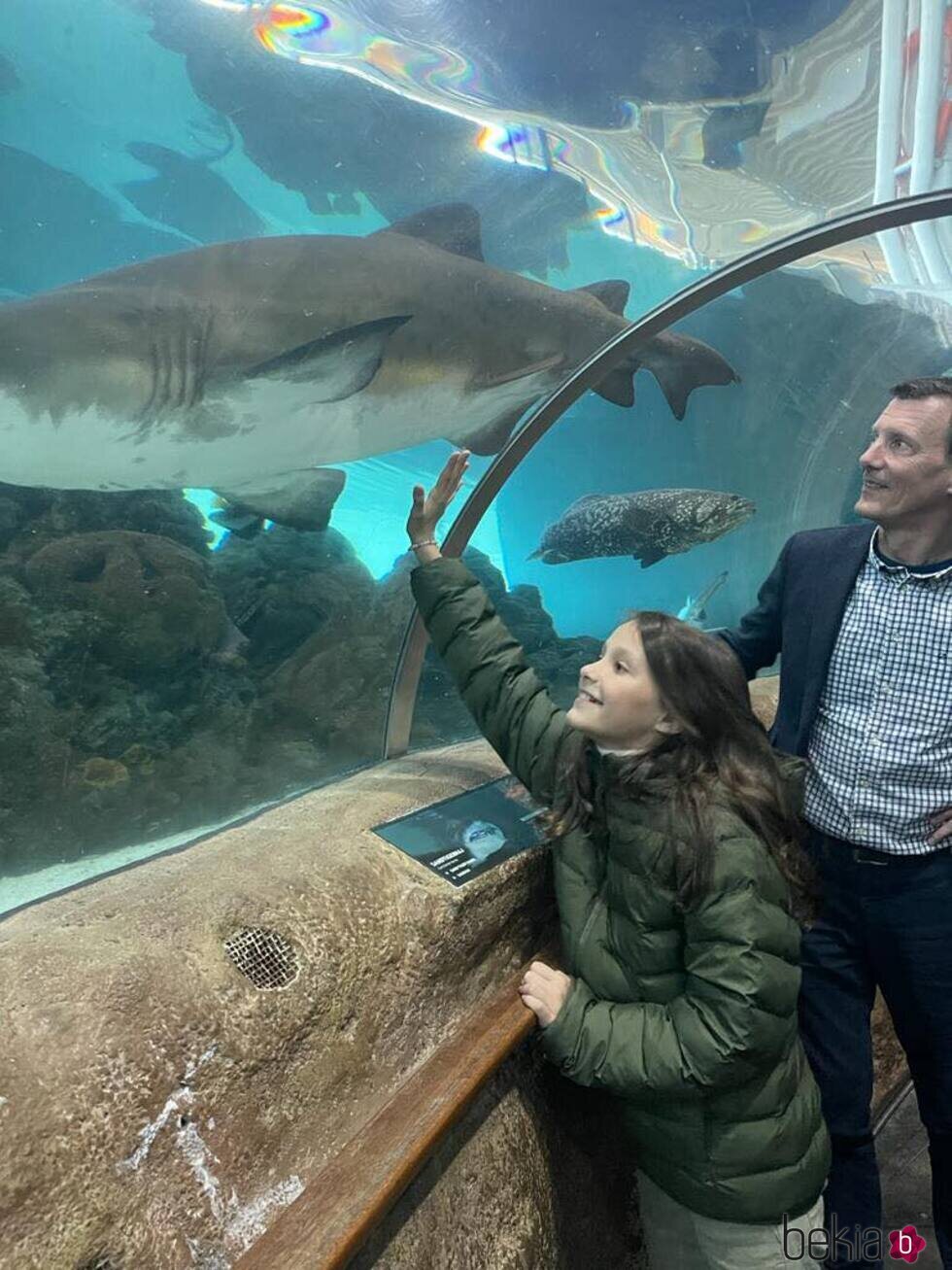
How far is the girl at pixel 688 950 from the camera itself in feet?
4.18

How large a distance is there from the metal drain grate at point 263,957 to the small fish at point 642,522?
349cm

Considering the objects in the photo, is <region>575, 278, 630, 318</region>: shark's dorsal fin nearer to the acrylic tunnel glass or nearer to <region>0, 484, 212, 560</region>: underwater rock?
the acrylic tunnel glass

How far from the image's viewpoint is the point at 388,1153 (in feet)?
3.95

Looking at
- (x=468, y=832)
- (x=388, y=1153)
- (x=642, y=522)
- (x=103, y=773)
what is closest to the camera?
(x=388, y=1153)

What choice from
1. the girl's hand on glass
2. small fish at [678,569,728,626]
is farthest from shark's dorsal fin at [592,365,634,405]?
small fish at [678,569,728,626]

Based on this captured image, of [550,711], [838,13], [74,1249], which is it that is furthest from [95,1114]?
[838,13]

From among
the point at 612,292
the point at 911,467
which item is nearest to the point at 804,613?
the point at 911,467

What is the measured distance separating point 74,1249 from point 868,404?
5.45m

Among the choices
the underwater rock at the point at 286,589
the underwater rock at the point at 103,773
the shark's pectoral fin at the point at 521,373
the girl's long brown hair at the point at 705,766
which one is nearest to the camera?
the girl's long brown hair at the point at 705,766

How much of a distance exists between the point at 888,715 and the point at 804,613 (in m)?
0.29

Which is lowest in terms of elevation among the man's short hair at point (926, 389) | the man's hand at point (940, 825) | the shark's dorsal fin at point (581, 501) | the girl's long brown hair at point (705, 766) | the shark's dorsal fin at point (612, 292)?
the man's hand at point (940, 825)

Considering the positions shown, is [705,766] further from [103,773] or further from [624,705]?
[103,773]

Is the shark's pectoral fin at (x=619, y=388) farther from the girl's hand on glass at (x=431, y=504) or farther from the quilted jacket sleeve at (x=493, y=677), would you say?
the quilted jacket sleeve at (x=493, y=677)

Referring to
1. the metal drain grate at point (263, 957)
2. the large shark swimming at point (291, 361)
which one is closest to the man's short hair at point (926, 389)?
the large shark swimming at point (291, 361)
